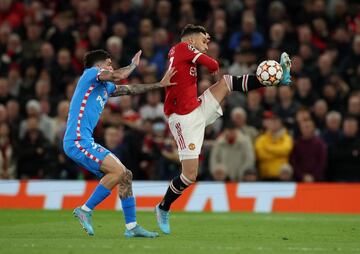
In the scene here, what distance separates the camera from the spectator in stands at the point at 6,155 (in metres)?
18.5

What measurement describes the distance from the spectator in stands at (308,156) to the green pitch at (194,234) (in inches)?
82.2

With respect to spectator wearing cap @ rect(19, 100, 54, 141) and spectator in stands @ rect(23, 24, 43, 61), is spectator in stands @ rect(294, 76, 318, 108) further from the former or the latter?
spectator in stands @ rect(23, 24, 43, 61)

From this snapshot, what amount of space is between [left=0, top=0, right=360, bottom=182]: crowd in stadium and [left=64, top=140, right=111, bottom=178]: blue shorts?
250 inches

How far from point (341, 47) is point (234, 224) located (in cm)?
733

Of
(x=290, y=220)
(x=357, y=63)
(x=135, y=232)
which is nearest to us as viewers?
(x=135, y=232)

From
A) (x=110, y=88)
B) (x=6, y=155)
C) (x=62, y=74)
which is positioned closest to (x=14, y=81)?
(x=62, y=74)

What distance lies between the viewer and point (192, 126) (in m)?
12.0

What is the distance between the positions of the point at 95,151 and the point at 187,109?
1527 mm

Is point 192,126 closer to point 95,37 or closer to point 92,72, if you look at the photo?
point 92,72

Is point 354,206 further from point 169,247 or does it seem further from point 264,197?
point 169,247

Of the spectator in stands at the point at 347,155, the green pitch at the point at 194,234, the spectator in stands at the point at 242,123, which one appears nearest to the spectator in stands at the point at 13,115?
the green pitch at the point at 194,234

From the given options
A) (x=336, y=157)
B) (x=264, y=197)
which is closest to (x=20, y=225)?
(x=264, y=197)

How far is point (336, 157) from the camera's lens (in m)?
17.5

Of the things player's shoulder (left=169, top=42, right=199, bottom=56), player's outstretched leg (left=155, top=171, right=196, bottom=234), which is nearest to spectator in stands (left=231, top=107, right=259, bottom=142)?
player's shoulder (left=169, top=42, right=199, bottom=56)
